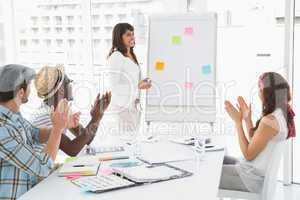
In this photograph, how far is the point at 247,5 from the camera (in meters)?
4.07

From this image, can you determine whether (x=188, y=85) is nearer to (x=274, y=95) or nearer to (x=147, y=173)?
(x=274, y=95)

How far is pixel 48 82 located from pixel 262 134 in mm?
1383

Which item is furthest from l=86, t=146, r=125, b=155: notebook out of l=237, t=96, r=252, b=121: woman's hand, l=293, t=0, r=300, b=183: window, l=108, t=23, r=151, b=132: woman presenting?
l=293, t=0, r=300, b=183: window

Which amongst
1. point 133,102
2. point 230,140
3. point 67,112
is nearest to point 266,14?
point 230,140

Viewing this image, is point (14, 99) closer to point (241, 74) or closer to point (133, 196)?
point (133, 196)

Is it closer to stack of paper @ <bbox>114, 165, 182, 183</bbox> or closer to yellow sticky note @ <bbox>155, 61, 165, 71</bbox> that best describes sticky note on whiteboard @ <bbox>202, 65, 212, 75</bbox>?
yellow sticky note @ <bbox>155, 61, 165, 71</bbox>

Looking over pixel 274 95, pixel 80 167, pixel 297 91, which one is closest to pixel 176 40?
pixel 297 91

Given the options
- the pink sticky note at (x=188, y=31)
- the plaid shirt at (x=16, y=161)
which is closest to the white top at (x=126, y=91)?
the pink sticky note at (x=188, y=31)

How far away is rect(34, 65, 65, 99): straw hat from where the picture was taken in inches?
99.8

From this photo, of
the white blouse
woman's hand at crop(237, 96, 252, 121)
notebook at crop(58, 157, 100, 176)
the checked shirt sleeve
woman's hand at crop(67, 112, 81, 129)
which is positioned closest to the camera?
the checked shirt sleeve

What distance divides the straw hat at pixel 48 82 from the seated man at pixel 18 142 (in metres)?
0.42

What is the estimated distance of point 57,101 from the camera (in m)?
2.56

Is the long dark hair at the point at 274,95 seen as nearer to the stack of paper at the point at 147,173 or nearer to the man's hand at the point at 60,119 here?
the stack of paper at the point at 147,173

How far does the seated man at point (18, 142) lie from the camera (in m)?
1.86
